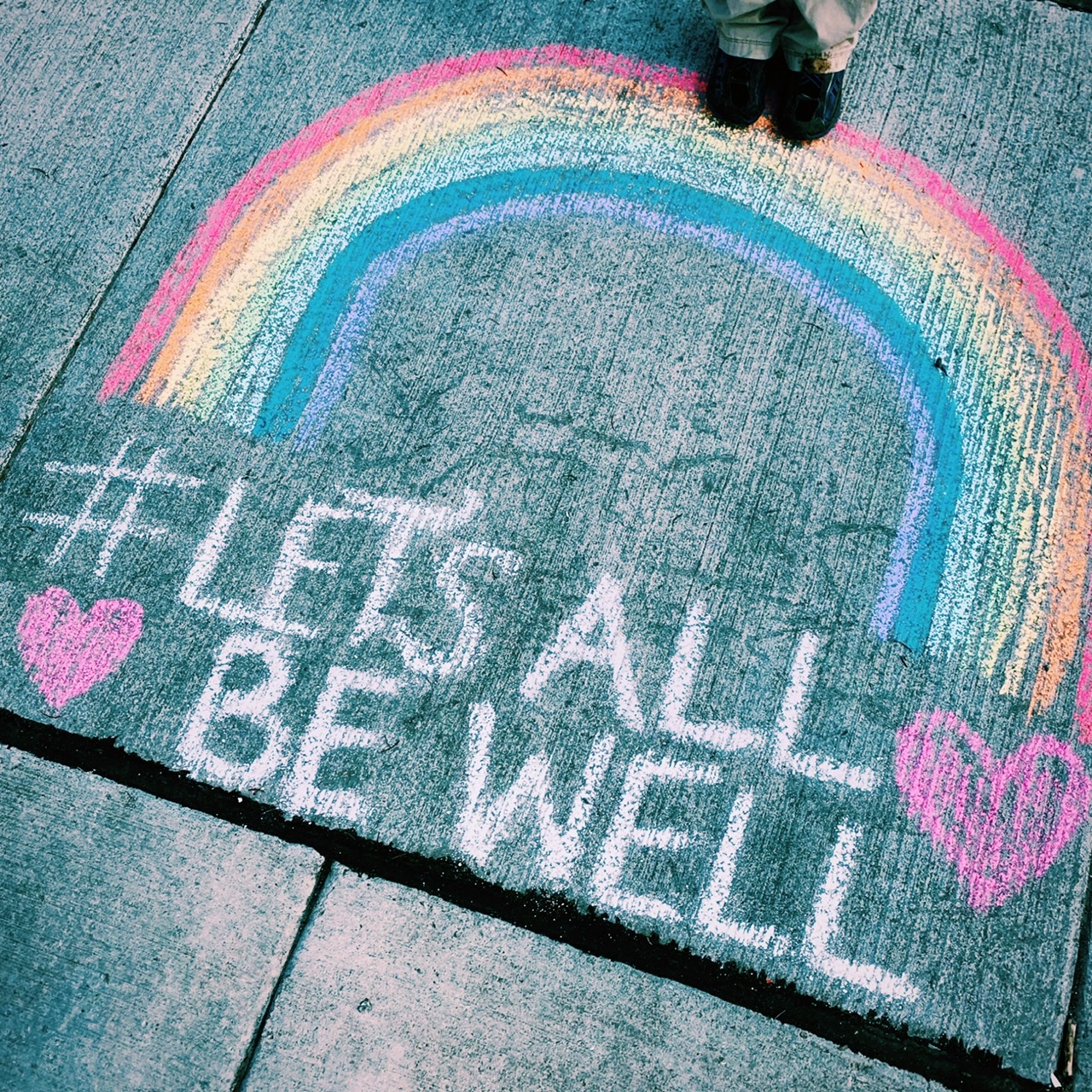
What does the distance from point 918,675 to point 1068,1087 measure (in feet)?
2.72

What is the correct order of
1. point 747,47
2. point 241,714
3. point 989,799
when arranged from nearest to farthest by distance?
point 989,799 → point 241,714 → point 747,47

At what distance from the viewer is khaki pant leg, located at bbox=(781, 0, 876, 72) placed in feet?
7.32

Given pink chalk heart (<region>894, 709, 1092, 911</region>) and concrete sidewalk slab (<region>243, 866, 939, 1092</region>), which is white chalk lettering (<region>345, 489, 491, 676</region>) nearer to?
concrete sidewalk slab (<region>243, 866, 939, 1092</region>)

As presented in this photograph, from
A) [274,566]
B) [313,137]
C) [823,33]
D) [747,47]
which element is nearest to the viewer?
[274,566]

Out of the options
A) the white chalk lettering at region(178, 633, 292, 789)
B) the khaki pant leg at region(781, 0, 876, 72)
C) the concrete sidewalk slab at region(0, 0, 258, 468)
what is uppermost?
the khaki pant leg at region(781, 0, 876, 72)

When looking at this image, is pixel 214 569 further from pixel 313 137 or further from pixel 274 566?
pixel 313 137

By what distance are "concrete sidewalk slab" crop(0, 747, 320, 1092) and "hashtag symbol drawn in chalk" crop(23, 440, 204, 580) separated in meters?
0.51

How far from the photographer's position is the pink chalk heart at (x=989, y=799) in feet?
6.20

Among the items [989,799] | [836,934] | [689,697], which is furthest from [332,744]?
[989,799]

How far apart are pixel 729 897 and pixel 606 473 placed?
990mm

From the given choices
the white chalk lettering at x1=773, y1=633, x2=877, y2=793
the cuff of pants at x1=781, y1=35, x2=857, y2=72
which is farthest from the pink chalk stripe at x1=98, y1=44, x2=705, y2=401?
the white chalk lettering at x1=773, y1=633, x2=877, y2=793

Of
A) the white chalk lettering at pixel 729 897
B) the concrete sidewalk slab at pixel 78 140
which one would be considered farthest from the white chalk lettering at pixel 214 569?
the white chalk lettering at pixel 729 897

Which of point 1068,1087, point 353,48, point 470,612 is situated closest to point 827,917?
point 1068,1087

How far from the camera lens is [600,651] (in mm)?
2059
